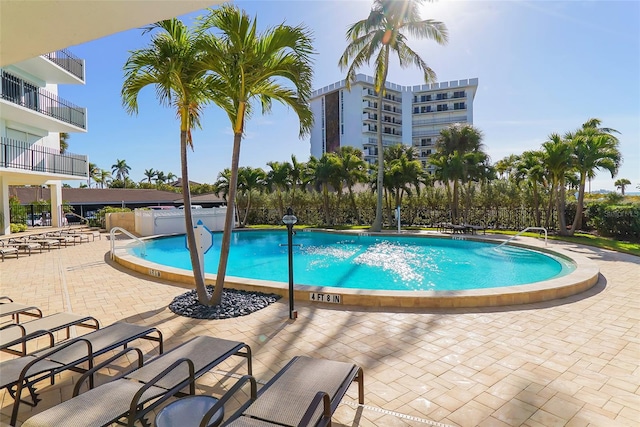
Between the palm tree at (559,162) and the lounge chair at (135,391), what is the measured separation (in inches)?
691

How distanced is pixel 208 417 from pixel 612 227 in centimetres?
1884

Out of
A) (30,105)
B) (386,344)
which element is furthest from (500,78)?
(30,105)

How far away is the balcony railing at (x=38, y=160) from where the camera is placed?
15.6 m

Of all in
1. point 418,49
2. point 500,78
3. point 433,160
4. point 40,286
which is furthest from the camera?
point 433,160

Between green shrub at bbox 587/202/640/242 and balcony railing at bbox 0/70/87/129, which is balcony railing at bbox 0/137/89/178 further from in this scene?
green shrub at bbox 587/202/640/242

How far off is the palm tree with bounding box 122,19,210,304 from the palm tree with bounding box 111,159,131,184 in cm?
8800

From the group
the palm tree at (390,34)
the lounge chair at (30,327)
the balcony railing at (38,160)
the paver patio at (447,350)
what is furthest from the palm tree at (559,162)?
the balcony railing at (38,160)

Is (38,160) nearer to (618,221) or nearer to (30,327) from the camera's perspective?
(30,327)

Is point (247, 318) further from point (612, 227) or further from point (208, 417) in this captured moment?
point (612, 227)

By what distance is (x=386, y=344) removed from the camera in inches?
182

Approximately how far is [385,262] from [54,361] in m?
10.2

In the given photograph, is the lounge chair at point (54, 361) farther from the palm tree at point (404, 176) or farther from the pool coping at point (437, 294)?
the palm tree at point (404, 176)

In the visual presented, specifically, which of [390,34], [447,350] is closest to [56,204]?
[390,34]

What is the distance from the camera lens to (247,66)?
5598 mm
